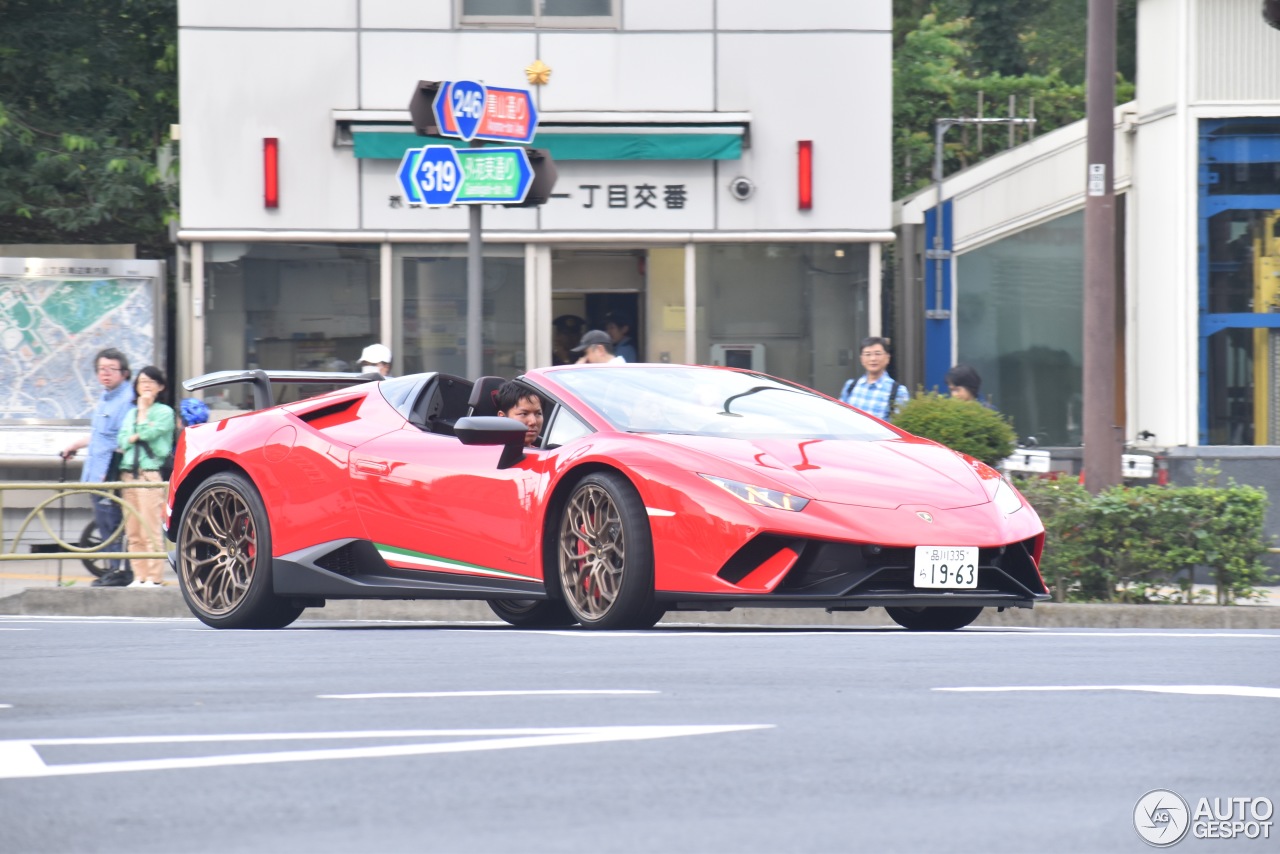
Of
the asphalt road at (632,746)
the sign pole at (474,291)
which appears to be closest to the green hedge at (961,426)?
the sign pole at (474,291)

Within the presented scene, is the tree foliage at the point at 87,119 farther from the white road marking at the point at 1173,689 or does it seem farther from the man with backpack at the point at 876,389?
the white road marking at the point at 1173,689

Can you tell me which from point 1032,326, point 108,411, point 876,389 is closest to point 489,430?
point 876,389

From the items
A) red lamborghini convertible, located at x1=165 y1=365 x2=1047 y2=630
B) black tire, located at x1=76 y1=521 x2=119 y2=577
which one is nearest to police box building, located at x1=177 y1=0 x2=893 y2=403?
black tire, located at x1=76 y1=521 x2=119 y2=577

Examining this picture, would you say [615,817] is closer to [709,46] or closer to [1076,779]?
[1076,779]

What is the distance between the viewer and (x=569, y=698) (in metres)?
5.99

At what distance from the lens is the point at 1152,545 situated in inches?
464

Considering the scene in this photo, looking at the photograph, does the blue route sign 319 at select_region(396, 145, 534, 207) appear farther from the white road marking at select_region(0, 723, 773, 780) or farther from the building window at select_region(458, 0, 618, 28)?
the white road marking at select_region(0, 723, 773, 780)

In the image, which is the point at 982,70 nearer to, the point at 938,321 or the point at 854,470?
the point at 938,321

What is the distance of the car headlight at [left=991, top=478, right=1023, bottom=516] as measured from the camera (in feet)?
28.4

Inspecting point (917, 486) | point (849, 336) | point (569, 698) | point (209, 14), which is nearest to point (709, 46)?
point (849, 336)

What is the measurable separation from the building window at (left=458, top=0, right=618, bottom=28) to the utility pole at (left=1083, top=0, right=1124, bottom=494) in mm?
6349

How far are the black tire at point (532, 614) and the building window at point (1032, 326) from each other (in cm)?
914

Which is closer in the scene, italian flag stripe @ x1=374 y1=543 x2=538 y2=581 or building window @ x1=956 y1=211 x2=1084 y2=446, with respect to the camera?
italian flag stripe @ x1=374 y1=543 x2=538 y2=581

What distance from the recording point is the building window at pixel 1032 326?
18.8 m
